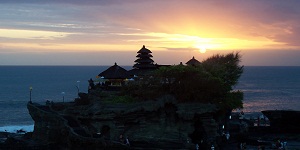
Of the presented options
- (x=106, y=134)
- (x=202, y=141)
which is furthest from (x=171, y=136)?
(x=106, y=134)

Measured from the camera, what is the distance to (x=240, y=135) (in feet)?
190

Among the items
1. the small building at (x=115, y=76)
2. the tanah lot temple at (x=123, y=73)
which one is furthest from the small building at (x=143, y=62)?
the small building at (x=115, y=76)

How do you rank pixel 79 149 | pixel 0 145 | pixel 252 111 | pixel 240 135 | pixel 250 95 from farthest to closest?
pixel 250 95
pixel 252 111
pixel 240 135
pixel 0 145
pixel 79 149

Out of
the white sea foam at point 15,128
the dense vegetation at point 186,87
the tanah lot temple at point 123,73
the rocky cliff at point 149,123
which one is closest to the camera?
the rocky cliff at point 149,123

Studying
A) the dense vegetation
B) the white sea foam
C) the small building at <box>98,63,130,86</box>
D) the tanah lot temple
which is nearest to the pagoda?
the tanah lot temple

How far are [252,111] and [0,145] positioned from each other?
6903 centimetres

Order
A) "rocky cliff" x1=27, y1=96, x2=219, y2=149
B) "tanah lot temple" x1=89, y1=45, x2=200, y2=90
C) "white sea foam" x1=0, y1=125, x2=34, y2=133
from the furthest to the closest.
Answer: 1. "white sea foam" x1=0, y1=125, x2=34, y2=133
2. "tanah lot temple" x1=89, y1=45, x2=200, y2=90
3. "rocky cliff" x1=27, y1=96, x2=219, y2=149

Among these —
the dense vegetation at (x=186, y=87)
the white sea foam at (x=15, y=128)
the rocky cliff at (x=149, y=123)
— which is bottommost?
the white sea foam at (x=15, y=128)

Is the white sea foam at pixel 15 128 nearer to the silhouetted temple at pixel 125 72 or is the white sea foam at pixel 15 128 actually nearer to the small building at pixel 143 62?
the silhouetted temple at pixel 125 72

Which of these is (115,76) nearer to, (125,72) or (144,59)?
(125,72)

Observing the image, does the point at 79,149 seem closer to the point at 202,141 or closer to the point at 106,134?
the point at 106,134

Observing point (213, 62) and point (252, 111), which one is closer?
point (213, 62)

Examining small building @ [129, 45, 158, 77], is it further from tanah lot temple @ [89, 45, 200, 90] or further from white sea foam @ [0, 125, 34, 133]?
white sea foam @ [0, 125, 34, 133]

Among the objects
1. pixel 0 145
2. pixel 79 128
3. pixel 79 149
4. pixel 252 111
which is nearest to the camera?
pixel 79 149
